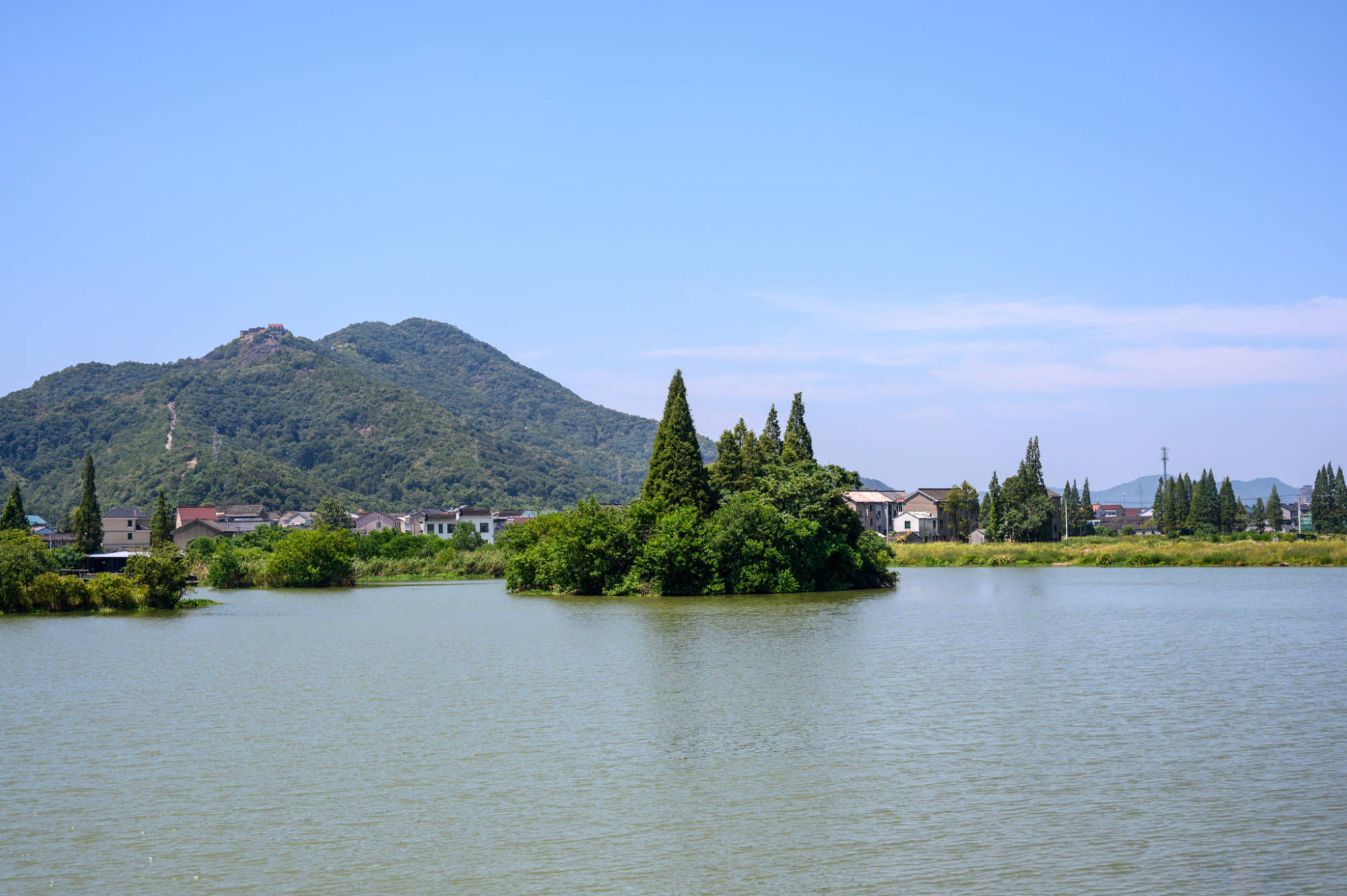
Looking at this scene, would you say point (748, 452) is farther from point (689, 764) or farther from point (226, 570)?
point (689, 764)

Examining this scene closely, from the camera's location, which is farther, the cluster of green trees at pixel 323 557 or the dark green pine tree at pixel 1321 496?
the dark green pine tree at pixel 1321 496

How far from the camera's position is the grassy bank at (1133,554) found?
6631 centimetres

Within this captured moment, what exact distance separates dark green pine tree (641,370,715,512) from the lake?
20852mm

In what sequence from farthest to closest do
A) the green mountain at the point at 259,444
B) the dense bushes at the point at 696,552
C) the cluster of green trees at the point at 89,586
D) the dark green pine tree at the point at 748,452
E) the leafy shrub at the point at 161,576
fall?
the green mountain at the point at 259,444
the dark green pine tree at the point at 748,452
the dense bushes at the point at 696,552
the leafy shrub at the point at 161,576
the cluster of green trees at the point at 89,586

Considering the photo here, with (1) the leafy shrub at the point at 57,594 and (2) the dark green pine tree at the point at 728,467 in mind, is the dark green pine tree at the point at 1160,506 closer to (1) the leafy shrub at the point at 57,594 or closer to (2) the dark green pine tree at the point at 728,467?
(2) the dark green pine tree at the point at 728,467

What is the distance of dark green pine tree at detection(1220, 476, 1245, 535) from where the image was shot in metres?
121

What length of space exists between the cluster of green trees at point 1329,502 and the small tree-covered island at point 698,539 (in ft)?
285

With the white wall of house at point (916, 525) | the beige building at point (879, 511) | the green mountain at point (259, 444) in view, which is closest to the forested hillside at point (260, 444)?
the green mountain at point (259, 444)

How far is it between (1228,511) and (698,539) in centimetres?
9694

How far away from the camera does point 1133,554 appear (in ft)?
235

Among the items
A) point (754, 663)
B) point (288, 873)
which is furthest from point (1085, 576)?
point (288, 873)

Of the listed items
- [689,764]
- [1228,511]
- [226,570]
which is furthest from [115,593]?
[1228,511]

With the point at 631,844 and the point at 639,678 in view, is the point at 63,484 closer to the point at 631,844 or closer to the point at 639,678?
the point at 639,678

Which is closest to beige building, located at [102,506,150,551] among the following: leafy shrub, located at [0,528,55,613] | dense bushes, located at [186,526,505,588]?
dense bushes, located at [186,526,505,588]
